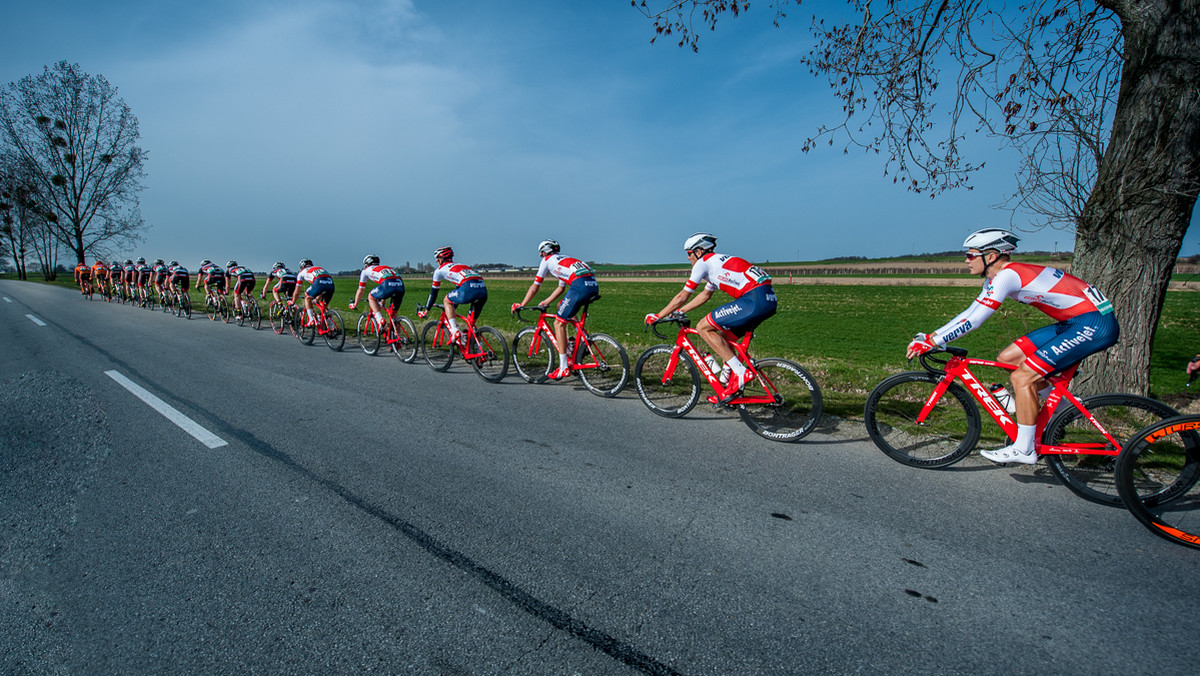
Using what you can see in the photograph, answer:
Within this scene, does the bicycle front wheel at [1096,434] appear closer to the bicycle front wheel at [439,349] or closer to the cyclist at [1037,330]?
the cyclist at [1037,330]

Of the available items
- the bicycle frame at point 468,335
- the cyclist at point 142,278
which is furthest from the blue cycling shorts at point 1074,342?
the cyclist at point 142,278

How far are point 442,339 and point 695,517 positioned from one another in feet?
22.6

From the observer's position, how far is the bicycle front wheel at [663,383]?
20.3 ft

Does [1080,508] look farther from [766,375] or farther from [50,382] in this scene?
[50,382]

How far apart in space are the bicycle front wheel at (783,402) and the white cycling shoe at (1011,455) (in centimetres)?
142

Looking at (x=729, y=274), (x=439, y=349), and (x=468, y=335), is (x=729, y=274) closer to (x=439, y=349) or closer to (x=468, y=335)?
(x=468, y=335)

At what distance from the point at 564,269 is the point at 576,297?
0.55 metres

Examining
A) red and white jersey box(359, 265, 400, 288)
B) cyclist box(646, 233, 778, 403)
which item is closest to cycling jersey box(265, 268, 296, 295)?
red and white jersey box(359, 265, 400, 288)

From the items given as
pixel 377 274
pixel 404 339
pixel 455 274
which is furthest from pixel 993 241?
pixel 377 274

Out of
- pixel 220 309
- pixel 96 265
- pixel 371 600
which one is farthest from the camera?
pixel 96 265

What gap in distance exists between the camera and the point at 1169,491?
3.63m

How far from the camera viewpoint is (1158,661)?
225 centimetres

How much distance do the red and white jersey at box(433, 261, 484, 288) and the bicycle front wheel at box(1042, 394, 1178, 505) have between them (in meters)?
7.60

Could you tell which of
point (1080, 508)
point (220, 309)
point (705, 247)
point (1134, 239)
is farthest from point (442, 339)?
point (220, 309)
